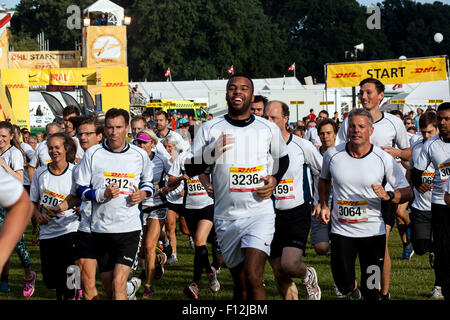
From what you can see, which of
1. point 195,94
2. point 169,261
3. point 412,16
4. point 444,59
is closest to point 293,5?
point 412,16

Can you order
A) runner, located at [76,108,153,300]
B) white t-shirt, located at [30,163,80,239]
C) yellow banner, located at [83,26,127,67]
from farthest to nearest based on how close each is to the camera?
1. yellow banner, located at [83,26,127,67]
2. white t-shirt, located at [30,163,80,239]
3. runner, located at [76,108,153,300]

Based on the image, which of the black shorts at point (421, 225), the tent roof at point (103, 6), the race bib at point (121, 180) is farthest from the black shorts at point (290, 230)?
the tent roof at point (103, 6)

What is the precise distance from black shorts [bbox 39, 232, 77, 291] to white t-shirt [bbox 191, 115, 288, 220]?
→ 2342 mm

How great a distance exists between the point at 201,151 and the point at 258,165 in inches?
20.4

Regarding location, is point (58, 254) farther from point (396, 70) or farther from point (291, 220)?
point (396, 70)

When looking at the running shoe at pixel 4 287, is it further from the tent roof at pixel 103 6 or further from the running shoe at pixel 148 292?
the tent roof at pixel 103 6

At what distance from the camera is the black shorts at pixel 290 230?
745cm

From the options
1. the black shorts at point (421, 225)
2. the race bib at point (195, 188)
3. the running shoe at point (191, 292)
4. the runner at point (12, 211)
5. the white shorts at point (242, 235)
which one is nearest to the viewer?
the runner at point (12, 211)

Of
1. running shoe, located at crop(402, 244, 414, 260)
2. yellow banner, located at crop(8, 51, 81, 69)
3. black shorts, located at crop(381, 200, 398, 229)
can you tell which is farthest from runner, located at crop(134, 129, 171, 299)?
yellow banner, located at crop(8, 51, 81, 69)

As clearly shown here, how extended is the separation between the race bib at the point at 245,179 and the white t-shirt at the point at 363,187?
112cm

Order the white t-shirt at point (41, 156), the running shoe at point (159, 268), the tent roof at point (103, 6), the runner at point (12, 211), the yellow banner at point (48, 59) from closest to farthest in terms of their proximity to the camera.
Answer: the runner at point (12, 211) < the running shoe at point (159, 268) < the white t-shirt at point (41, 156) < the tent roof at point (103, 6) < the yellow banner at point (48, 59)

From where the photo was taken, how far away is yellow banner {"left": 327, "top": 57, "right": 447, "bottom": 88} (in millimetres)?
24531

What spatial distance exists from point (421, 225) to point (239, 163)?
4.31 m

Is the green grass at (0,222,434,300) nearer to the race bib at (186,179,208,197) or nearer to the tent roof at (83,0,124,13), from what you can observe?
the race bib at (186,179,208,197)
